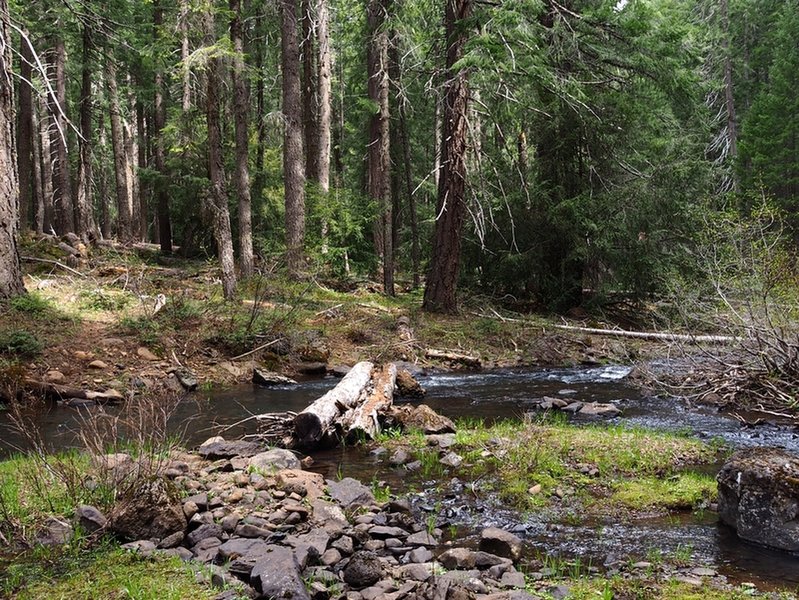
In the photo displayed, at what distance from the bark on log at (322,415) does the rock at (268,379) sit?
3219mm

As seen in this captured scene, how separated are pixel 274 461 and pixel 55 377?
5.86 metres

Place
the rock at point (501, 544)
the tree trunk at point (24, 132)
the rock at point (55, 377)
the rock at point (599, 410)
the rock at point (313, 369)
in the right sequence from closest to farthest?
the rock at point (501, 544) < the rock at point (599, 410) < the rock at point (55, 377) < the rock at point (313, 369) < the tree trunk at point (24, 132)

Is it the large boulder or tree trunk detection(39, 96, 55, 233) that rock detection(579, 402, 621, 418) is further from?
tree trunk detection(39, 96, 55, 233)

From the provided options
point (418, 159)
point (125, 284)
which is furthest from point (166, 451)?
point (418, 159)

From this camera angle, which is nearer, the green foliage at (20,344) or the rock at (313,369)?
the green foliage at (20,344)

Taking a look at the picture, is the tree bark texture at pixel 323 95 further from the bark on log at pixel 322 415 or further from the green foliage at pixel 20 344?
the bark on log at pixel 322 415

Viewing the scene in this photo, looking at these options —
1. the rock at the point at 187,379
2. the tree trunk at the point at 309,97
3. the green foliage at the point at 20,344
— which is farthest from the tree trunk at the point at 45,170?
the rock at the point at 187,379

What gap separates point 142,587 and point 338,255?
1562 centimetres

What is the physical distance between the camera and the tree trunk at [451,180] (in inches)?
580

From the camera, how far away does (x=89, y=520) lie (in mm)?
4383

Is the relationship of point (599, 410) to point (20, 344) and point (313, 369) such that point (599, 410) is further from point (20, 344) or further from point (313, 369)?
point (20, 344)

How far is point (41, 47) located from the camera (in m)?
27.5

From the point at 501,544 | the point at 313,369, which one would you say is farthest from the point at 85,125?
the point at 501,544

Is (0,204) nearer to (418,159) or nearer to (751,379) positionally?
(751,379)
